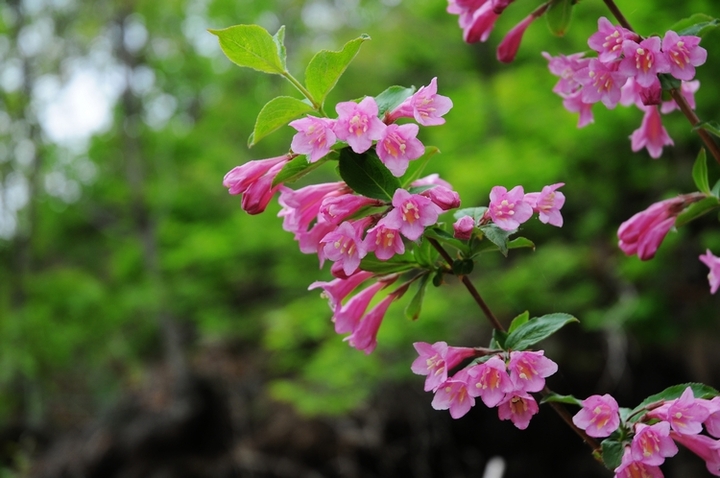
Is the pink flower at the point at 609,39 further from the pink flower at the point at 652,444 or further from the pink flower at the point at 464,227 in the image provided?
the pink flower at the point at 652,444

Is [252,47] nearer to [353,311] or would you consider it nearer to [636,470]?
[353,311]

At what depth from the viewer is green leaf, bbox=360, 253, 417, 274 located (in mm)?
964

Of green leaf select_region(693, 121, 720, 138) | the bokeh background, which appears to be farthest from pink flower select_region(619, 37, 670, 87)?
the bokeh background

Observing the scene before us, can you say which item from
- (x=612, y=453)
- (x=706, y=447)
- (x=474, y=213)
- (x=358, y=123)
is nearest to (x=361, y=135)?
(x=358, y=123)

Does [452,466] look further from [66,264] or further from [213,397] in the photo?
[66,264]

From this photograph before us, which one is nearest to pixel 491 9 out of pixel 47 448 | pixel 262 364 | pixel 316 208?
pixel 316 208

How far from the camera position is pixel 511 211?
91cm

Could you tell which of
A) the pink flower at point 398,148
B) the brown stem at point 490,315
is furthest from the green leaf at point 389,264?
the pink flower at point 398,148

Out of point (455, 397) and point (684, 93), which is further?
point (684, 93)

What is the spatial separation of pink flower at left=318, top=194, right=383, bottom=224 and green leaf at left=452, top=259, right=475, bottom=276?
5.7 inches

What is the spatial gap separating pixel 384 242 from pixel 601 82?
0.46 m

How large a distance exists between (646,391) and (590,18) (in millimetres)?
2904

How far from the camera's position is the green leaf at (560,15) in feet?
3.80

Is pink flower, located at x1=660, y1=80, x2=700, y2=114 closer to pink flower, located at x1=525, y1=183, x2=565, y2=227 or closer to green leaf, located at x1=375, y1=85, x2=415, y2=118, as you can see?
pink flower, located at x1=525, y1=183, x2=565, y2=227
